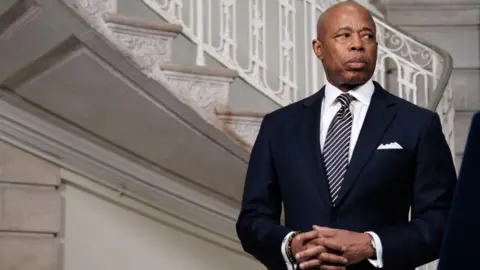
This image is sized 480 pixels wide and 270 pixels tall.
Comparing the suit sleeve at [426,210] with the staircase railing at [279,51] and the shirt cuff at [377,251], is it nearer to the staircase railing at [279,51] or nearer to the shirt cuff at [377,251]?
the shirt cuff at [377,251]

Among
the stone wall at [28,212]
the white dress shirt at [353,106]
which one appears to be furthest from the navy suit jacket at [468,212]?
the stone wall at [28,212]

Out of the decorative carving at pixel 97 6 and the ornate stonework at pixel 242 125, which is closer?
the decorative carving at pixel 97 6

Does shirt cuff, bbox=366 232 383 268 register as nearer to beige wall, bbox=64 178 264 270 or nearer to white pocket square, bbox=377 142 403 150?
white pocket square, bbox=377 142 403 150

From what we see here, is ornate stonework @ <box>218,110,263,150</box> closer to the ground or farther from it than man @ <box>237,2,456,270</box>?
farther from it

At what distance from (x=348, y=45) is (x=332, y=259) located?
370 mm

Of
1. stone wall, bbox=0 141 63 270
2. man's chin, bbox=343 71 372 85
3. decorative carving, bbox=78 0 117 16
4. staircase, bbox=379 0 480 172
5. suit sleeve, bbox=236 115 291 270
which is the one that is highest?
staircase, bbox=379 0 480 172

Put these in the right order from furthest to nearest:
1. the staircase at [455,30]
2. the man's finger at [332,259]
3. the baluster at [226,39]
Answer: the staircase at [455,30] → the baluster at [226,39] → the man's finger at [332,259]

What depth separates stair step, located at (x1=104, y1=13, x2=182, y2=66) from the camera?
90.6 inches

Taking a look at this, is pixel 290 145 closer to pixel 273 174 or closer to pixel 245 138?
pixel 273 174

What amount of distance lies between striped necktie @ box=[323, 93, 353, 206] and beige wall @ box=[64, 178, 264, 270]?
1.55 metres

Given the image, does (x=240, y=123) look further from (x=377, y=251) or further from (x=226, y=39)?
(x=377, y=251)

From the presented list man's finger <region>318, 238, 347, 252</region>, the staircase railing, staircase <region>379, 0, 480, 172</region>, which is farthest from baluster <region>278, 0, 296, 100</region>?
man's finger <region>318, 238, 347, 252</region>

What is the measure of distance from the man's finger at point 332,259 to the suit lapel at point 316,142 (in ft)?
0.33

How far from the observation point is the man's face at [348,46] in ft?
4.68
